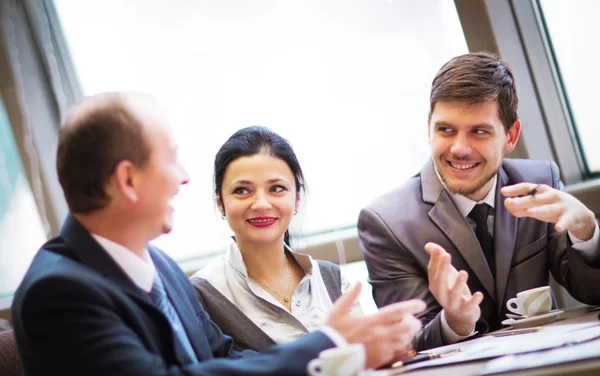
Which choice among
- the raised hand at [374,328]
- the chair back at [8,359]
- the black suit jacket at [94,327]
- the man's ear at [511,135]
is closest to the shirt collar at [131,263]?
the black suit jacket at [94,327]

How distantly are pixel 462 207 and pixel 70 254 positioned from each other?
116 centimetres

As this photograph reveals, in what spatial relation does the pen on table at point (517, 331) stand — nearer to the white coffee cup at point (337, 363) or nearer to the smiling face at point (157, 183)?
the white coffee cup at point (337, 363)

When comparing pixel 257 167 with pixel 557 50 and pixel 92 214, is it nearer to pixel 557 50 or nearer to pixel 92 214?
pixel 92 214

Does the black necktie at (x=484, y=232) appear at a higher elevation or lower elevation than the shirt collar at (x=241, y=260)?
lower

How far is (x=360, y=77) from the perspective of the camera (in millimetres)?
2797

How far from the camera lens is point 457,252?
1.87m

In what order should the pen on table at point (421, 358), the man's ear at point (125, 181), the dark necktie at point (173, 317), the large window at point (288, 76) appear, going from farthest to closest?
1. the large window at point (288, 76)
2. the pen on table at point (421, 358)
3. the dark necktie at point (173, 317)
4. the man's ear at point (125, 181)

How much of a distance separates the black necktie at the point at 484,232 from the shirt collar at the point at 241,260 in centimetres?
49

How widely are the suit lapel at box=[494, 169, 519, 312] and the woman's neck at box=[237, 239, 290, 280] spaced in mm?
612

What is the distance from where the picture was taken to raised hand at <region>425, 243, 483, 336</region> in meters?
1.51

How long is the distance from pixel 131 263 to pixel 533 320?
104 cm

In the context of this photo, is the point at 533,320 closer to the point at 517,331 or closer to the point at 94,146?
the point at 517,331

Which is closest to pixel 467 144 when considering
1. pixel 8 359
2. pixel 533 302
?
pixel 533 302

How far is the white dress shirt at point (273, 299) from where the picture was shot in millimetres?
1812
